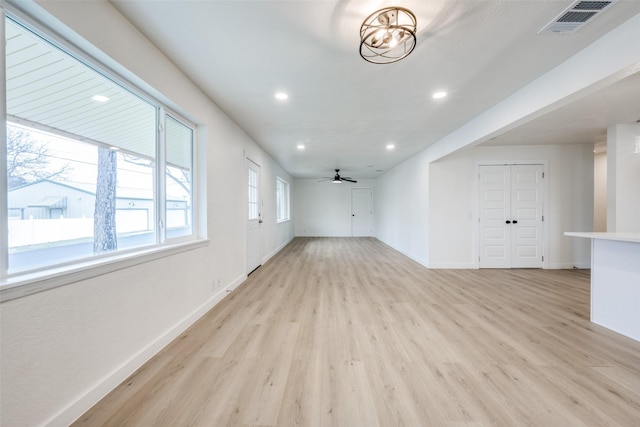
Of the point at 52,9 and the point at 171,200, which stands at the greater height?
the point at 52,9

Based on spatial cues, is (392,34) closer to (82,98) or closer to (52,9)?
(52,9)

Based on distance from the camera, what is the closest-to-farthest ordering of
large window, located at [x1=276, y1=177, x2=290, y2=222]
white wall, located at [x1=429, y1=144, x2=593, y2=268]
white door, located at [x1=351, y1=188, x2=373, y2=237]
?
white wall, located at [x1=429, y1=144, x2=593, y2=268]
large window, located at [x1=276, y1=177, x2=290, y2=222]
white door, located at [x1=351, y1=188, x2=373, y2=237]

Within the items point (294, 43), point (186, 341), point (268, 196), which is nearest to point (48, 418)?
point (186, 341)

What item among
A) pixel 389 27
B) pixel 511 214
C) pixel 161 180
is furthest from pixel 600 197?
pixel 161 180

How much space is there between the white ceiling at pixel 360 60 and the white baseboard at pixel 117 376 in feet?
7.99

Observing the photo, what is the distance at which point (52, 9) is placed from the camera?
4.28ft

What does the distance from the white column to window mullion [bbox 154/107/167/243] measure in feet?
19.9

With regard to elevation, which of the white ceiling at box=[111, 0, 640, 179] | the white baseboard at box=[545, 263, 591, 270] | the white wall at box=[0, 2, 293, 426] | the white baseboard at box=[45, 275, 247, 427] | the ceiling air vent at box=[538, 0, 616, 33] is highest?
the white ceiling at box=[111, 0, 640, 179]

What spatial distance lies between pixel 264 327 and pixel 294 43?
260 cm

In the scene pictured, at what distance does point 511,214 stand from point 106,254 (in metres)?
6.32

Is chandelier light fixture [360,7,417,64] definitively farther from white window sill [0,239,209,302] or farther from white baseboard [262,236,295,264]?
white baseboard [262,236,295,264]

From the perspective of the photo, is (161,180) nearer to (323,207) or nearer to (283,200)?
(283,200)

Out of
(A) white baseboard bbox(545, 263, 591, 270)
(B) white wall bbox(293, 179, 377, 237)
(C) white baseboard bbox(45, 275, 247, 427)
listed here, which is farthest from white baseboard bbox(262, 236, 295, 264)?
(A) white baseboard bbox(545, 263, 591, 270)

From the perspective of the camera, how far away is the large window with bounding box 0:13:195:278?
4.25 ft
